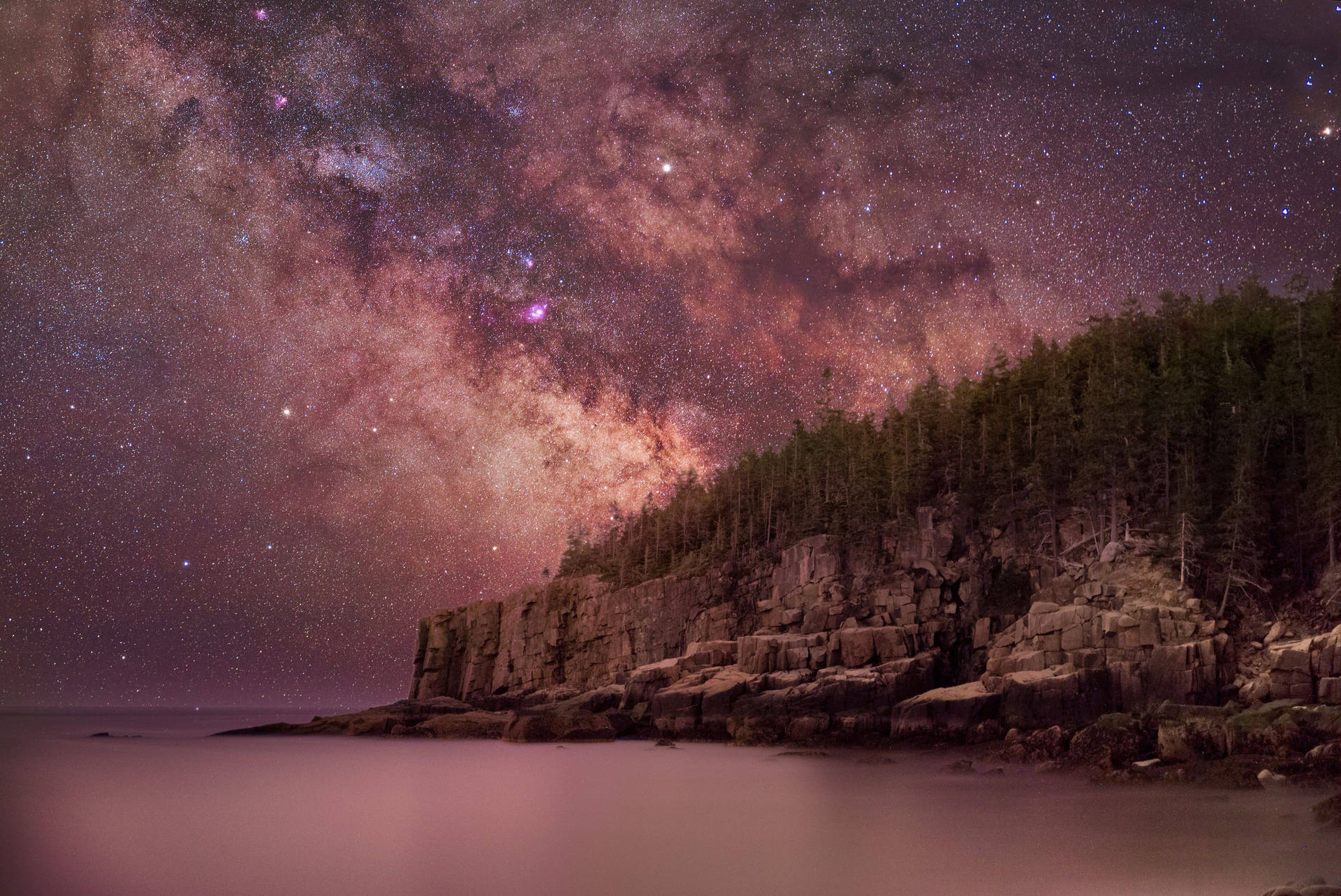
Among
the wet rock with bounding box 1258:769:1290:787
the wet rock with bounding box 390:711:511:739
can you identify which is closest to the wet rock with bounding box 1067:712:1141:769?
the wet rock with bounding box 1258:769:1290:787

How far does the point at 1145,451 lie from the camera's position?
4728 cm

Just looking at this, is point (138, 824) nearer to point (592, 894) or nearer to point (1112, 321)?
point (592, 894)

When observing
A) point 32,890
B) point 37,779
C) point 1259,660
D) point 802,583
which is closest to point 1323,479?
point 1259,660

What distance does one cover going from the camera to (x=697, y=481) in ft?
323

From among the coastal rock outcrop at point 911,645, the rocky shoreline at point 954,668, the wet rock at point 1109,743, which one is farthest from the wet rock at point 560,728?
the wet rock at point 1109,743

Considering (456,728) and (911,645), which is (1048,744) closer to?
(911,645)

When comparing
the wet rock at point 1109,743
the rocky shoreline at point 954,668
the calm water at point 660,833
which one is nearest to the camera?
the calm water at point 660,833

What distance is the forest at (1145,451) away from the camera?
134 feet

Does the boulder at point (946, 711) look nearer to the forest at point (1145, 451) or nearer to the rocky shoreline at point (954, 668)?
the rocky shoreline at point (954, 668)

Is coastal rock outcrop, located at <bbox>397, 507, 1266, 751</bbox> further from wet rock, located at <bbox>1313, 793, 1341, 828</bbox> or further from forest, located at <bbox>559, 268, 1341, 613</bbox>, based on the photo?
wet rock, located at <bbox>1313, 793, 1341, 828</bbox>

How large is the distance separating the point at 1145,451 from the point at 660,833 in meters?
38.4

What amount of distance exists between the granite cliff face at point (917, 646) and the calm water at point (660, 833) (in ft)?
21.5

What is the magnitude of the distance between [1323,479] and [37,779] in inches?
2361

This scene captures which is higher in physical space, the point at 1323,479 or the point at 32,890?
the point at 1323,479
